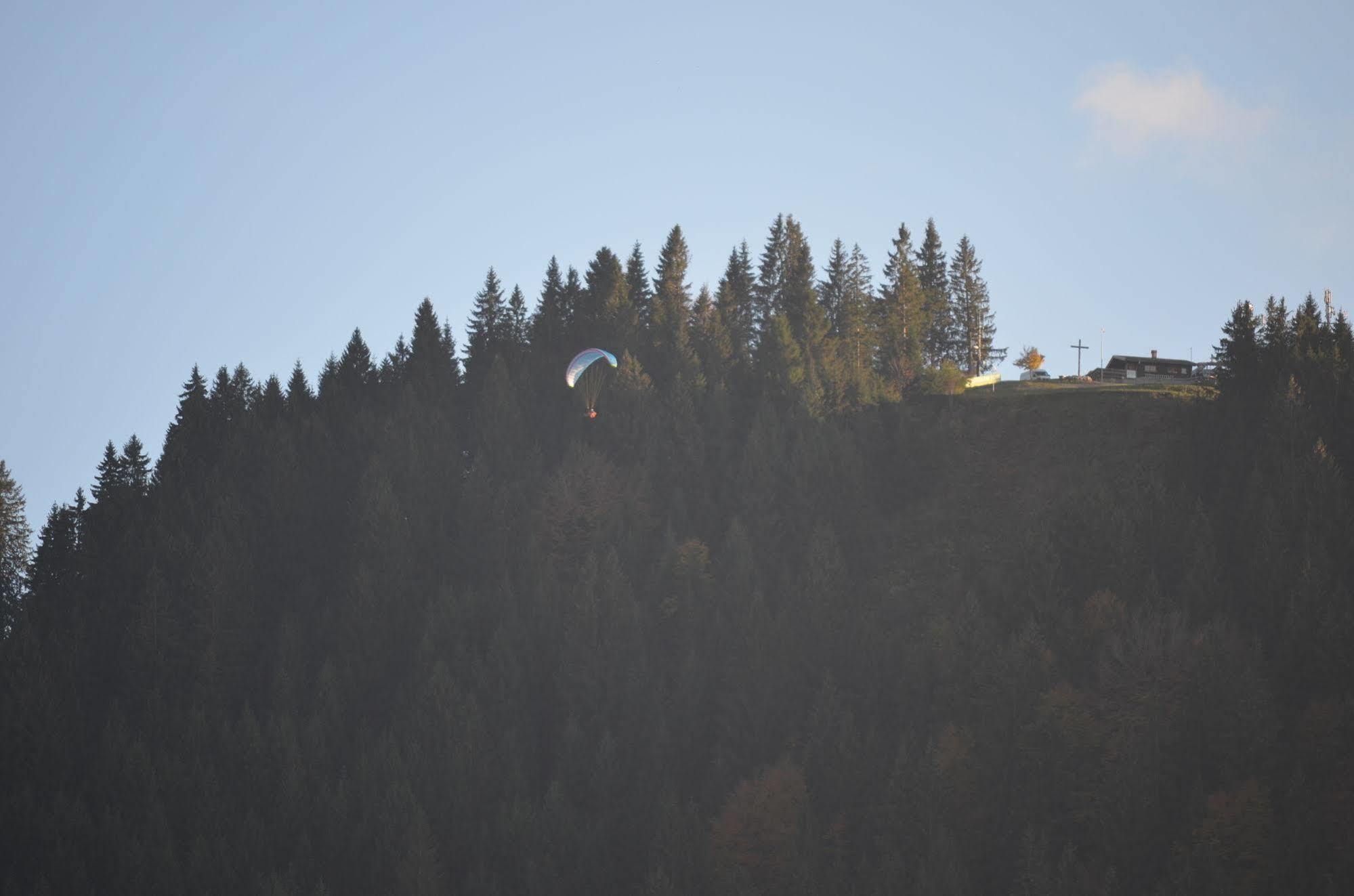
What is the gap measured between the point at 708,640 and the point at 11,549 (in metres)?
53.8

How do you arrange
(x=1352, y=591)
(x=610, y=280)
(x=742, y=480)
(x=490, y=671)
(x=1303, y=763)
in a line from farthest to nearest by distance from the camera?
(x=610, y=280)
(x=742, y=480)
(x=490, y=671)
(x=1352, y=591)
(x=1303, y=763)

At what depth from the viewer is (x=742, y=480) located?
91062 millimetres

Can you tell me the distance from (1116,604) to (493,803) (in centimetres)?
3334

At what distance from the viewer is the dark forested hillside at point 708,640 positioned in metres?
66.4

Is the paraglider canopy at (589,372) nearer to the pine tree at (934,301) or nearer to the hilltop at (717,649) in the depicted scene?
the hilltop at (717,649)

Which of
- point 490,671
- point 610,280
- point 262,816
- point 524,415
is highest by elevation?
point 610,280

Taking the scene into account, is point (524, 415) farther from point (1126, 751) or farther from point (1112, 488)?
point (1126, 751)

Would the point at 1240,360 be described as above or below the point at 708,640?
above

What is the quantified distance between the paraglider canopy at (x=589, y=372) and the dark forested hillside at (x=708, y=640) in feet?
4.16

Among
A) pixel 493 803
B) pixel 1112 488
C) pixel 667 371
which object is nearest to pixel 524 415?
pixel 667 371

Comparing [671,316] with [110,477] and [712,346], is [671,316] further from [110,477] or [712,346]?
[110,477]

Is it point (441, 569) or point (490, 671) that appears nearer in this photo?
point (490, 671)

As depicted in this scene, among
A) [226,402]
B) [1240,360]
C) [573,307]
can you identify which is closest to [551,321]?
[573,307]

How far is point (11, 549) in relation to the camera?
103m
